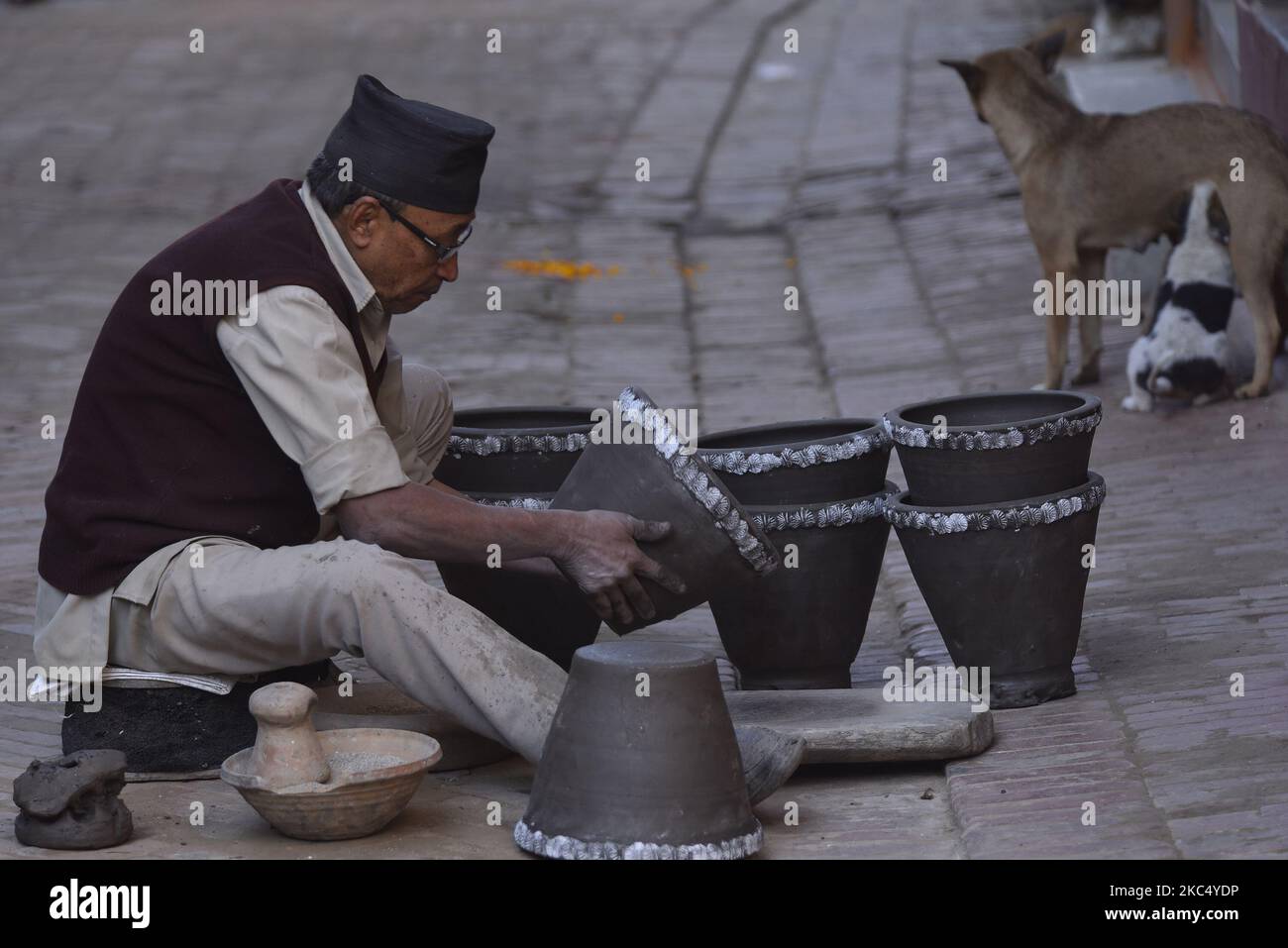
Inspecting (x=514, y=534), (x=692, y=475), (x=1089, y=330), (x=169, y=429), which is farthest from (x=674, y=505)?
(x=1089, y=330)

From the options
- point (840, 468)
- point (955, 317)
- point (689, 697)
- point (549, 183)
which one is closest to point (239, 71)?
point (549, 183)

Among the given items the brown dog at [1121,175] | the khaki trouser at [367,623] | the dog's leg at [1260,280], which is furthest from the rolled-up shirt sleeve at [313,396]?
the dog's leg at [1260,280]

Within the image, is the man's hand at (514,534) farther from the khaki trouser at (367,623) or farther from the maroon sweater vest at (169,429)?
the maroon sweater vest at (169,429)

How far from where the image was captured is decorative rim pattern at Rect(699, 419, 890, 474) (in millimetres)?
4191

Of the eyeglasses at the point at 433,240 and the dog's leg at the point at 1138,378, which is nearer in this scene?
the eyeglasses at the point at 433,240

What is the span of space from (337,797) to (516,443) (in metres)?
1.19

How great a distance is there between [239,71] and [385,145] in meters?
10.3

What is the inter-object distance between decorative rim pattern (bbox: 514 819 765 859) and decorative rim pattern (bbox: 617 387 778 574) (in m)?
0.64

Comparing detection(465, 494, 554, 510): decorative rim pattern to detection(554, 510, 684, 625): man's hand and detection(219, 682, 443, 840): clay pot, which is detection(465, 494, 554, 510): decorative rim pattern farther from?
detection(219, 682, 443, 840): clay pot

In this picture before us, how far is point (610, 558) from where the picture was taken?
3.62 meters

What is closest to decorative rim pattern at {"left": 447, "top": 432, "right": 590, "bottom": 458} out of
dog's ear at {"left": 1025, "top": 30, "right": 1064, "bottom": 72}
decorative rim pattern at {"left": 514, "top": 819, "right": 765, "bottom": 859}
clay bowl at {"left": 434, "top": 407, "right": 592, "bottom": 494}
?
clay bowl at {"left": 434, "top": 407, "right": 592, "bottom": 494}

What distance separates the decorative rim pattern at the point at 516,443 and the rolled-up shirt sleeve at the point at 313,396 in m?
0.74

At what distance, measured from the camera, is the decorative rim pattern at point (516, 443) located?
431 centimetres

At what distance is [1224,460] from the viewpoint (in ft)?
19.5
